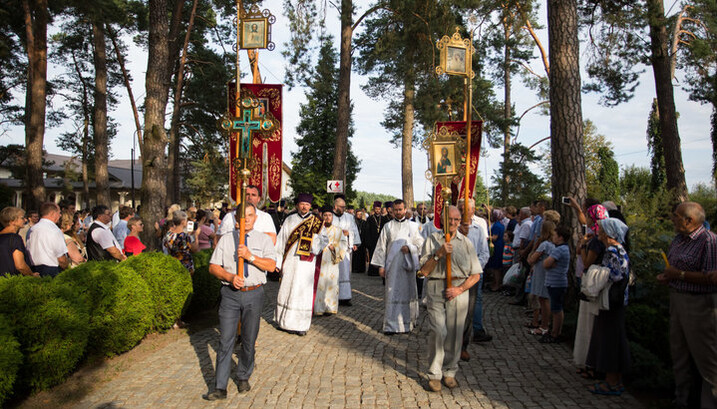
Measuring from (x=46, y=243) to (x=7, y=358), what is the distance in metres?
2.68

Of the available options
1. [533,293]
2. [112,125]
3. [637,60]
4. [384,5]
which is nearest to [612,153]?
[637,60]

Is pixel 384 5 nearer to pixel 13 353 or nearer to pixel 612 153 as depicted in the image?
pixel 13 353

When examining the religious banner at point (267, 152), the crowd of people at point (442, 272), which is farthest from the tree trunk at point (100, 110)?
the religious banner at point (267, 152)

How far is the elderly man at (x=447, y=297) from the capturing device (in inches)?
214

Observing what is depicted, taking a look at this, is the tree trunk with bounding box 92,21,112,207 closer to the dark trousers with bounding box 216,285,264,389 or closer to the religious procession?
the religious procession

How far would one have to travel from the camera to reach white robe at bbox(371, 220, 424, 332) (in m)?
8.14

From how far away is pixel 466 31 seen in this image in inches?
668

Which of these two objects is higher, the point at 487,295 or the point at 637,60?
the point at 637,60

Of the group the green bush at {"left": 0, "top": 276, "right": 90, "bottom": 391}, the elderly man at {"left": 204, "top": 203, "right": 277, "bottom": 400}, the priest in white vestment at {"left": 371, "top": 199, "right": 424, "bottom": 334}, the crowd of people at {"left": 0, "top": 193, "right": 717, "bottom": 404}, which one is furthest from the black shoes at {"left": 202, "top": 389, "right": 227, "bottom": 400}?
the priest in white vestment at {"left": 371, "top": 199, "right": 424, "bottom": 334}

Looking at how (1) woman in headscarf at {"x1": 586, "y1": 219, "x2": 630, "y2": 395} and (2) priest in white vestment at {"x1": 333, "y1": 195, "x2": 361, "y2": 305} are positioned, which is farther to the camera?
(2) priest in white vestment at {"x1": 333, "y1": 195, "x2": 361, "y2": 305}

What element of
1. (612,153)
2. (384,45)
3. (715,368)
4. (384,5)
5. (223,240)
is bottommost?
(715,368)

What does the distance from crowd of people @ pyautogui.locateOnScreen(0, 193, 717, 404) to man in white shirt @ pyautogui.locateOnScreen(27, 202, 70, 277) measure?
0.01m

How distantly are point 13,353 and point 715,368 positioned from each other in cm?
579

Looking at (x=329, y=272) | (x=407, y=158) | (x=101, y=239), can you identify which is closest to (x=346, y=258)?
(x=329, y=272)
